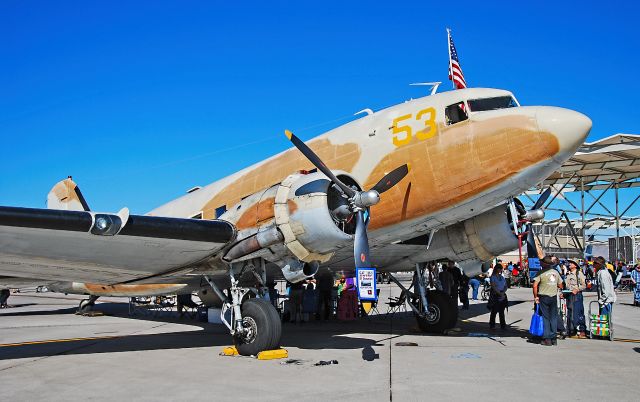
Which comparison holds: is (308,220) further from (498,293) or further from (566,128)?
(498,293)

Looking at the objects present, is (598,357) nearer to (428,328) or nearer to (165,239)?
(428,328)

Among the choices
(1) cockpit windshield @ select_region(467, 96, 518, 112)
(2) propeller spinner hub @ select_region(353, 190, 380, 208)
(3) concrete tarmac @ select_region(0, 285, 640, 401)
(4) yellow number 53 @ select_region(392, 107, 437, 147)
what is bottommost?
(3) concrete tarmac @ select_region(0, 285, 640, 401)

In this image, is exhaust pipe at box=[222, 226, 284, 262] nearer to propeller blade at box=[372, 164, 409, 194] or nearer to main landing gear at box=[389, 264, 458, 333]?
propeller blade at box=[372, 164, 409, 194]

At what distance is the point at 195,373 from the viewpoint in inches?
316

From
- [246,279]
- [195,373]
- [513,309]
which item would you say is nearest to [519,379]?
[195,373]

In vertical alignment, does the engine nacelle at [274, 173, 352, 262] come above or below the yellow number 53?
below

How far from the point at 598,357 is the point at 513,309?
12.0 m

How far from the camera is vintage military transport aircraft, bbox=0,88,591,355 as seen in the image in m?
8.65

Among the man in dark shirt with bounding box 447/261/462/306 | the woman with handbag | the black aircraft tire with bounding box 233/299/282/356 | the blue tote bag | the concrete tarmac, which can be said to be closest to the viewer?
the concrete tarmac

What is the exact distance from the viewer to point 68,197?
18.9 meters

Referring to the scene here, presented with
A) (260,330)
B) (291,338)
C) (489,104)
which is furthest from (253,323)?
(489,104)

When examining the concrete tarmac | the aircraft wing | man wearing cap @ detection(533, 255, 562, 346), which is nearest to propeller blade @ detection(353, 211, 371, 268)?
the concrete tarmac

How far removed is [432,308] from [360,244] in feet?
17.0

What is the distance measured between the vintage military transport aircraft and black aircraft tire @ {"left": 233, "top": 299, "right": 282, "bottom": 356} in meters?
0.03
